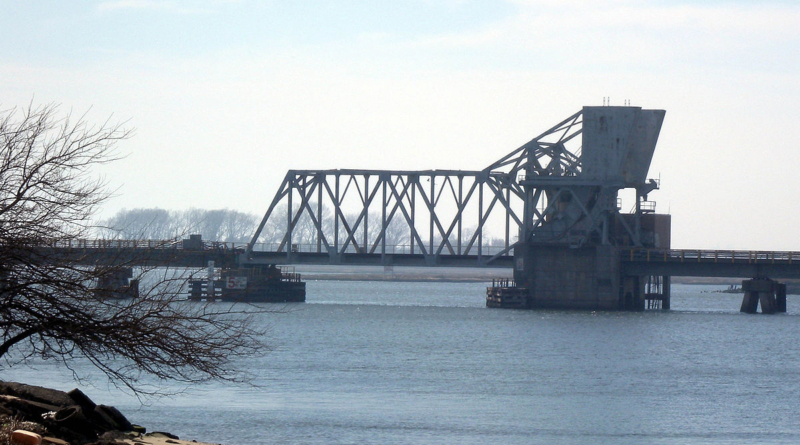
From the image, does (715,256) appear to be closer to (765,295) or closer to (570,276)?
(765,295)

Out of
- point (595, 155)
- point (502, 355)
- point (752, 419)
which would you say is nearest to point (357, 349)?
point (502, 355)

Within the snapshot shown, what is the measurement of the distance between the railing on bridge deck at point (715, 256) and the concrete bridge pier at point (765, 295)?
2528mm

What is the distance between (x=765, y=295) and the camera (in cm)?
8950

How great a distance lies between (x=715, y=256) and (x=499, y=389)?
152ft

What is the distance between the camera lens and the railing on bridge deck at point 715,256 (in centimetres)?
Answer: 8494

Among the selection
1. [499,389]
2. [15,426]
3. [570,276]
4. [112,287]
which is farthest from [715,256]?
[15,426]

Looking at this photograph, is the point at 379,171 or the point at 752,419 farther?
the point at 379,171

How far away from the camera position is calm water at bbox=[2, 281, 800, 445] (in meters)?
32.7

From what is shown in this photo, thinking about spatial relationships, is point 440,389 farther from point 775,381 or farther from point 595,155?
point 595,155

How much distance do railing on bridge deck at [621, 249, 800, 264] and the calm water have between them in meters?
9.44

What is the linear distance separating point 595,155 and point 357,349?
117 ft

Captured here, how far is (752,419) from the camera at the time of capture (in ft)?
120

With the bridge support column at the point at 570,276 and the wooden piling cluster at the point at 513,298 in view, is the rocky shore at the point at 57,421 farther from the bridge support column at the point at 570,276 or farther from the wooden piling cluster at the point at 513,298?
the wooden piling cluster at the point at 513,298

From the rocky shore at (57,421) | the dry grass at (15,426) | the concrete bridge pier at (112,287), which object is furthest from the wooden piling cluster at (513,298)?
the dry grass at (15,426)
